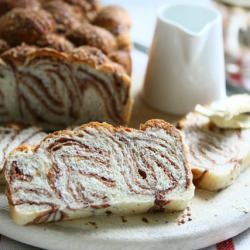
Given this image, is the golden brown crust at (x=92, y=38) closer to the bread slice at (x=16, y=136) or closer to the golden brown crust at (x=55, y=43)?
the golden brown crust at (x=55, y=43)

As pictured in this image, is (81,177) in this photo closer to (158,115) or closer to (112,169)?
(112,169)

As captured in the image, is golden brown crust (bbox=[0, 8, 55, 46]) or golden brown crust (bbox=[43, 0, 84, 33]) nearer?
golden brown crust (bbox=[0, 8, 55, 46])

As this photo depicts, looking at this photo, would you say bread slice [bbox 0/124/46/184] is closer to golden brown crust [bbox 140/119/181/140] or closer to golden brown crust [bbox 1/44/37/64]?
golden brown crust [bbox 1/44/37/64]

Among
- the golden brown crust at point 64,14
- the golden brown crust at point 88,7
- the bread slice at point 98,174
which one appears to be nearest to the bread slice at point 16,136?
the bread slice at point 98,174

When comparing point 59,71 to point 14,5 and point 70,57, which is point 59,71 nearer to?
point 70,57

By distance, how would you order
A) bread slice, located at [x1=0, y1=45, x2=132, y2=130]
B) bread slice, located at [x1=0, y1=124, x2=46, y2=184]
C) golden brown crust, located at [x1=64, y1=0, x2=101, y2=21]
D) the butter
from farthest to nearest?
golden brown crust, located at [x1=64, y1=0, x2=101, y2=21]
bread slice, located at [x1=0, y1=45, x2=132, y2=130]
the butter
bread slice, located at [x1=0, y1=124, x2=46, y2=184]

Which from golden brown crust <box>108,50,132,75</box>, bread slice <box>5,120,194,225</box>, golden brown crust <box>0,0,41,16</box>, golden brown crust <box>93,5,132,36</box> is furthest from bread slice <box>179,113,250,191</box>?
golden brown crust <box>0,0,41,16</box>

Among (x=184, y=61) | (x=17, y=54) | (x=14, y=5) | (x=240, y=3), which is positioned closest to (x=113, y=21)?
(x=184, y=61)

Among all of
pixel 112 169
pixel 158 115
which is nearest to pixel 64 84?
pixel 158 115
